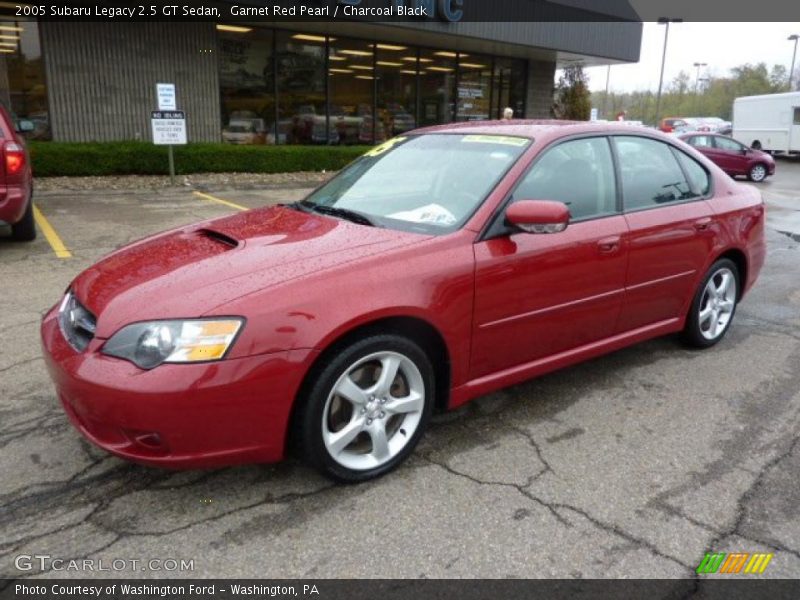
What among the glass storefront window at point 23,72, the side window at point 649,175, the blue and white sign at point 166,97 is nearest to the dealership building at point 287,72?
the glass storefront window at point 23,72

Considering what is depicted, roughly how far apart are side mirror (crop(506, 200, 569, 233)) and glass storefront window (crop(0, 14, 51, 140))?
12.2 meters

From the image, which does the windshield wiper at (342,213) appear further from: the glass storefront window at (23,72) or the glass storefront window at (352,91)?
the glass storefront window at (352,91)

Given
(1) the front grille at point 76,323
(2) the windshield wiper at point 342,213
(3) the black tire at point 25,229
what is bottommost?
(3) the black tire at point 25,229

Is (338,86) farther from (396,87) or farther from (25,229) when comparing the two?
(25,229)

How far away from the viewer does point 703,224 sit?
165 inches

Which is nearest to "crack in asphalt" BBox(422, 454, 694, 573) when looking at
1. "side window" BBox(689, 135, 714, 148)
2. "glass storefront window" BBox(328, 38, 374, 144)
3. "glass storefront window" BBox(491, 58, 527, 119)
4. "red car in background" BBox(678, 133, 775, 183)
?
"glass storefront window" BBox(328, 38, 374, 144)

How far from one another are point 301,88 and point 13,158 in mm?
10499

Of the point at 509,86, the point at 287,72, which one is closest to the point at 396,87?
the point at 287,72

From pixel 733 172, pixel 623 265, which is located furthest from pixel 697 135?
pixel 623 265

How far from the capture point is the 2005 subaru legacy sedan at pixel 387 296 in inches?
96.3

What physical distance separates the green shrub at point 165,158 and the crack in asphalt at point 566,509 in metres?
11.6

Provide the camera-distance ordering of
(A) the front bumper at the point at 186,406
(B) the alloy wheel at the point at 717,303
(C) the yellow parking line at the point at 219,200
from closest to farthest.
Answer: (A) the front bumper at the point at 186,406 < (B) the alloy wheel at the point at 717,303 < (C) the yellow parking line at the point at 219,200

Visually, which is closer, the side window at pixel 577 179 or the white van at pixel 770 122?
the side window at pixel 577 179

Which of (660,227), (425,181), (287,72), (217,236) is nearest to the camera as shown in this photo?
(217,236)
